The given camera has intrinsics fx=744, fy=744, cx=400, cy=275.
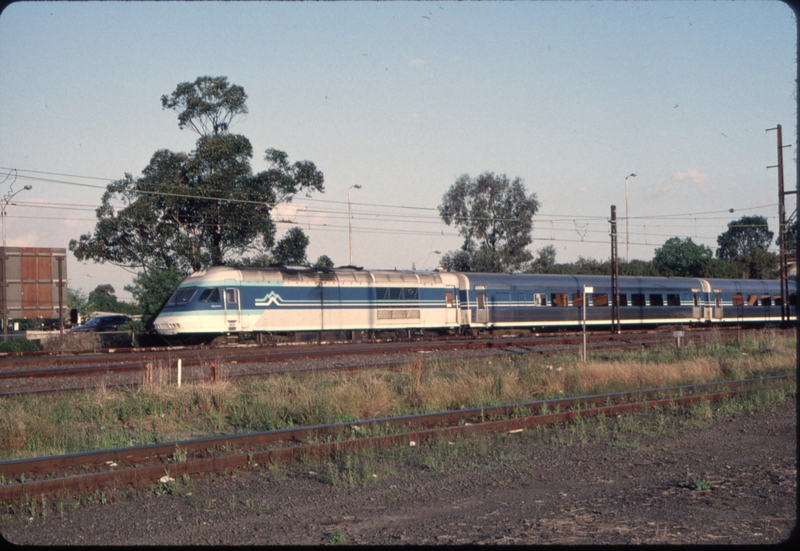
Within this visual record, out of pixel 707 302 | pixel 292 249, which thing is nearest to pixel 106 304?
pixel 292 249

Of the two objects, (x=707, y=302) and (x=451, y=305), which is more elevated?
(x=451, y=305)

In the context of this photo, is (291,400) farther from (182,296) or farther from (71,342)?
(71,342)

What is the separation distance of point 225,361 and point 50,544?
13.0m

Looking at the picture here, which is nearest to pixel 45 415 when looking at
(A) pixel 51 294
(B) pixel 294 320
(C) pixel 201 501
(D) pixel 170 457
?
(D) pixel 170 457

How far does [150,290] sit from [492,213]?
3434cm

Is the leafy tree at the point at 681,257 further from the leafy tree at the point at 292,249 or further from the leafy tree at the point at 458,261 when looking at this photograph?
the leafy tree at the point at 292,249

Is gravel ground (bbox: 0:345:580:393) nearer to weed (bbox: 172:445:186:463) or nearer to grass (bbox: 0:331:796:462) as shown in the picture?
grass (bbox: 0:331:796:462)

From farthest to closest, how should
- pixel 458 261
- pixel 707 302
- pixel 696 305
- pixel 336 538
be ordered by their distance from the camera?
pixel 458 261, pixel 707 302, pixel 696 305, pixel 336 538

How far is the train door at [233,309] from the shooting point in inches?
1032

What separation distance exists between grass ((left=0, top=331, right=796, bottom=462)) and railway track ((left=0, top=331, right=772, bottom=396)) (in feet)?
3.90

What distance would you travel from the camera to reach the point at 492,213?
62.6m

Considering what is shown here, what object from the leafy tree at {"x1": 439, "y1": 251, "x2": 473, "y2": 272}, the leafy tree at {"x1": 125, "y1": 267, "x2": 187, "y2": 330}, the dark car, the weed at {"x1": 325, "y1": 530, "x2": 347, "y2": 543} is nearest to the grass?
the weed at {"x1": 325, "y1": 530, "x2": 347, "y2": 543}

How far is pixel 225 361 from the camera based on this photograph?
18.8m

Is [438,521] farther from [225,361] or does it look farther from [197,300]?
[197,300]
